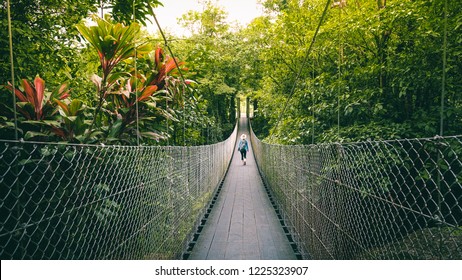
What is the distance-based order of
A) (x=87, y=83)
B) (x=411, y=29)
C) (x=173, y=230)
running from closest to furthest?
(x=173, y=230) < (x=87, y=83) < (x=411, y=29)

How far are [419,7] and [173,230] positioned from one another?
11.2ft

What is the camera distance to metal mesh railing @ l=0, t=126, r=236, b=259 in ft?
3.36

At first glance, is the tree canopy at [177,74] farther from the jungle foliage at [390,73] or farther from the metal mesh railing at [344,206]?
the metal mesh railing at [344,206]

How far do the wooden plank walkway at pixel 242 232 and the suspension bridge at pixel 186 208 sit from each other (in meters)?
0.02

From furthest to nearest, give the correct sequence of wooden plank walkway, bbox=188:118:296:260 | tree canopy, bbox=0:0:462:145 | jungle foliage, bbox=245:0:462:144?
1. jungle foliage, bbox=245:0:462:144
2. wooden plank walkway, bbox=188:118:296:260
3. tree canopy, bbox=0:0:462:145

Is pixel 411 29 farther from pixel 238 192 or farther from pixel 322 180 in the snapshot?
pixel 238 192

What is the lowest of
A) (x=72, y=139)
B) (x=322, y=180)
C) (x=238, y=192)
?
(x=238, y=192)

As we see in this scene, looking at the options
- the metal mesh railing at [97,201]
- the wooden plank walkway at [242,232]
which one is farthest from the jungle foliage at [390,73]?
the metal mesh railing at [97,201]

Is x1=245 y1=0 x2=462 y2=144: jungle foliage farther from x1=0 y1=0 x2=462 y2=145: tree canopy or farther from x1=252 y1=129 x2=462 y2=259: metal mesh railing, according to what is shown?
x1=252 y1=129 x2=462 y2=259: metal mesh railing

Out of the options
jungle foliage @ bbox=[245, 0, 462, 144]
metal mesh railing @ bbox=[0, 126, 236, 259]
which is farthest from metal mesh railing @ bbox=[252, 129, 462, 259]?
metal mesh railing @ bbox=[0, 126, 236, 259]

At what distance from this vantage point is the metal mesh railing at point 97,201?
3.36 ft

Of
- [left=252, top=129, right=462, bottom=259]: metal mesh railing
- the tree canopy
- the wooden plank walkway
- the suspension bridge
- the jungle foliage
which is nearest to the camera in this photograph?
the suspension bridge

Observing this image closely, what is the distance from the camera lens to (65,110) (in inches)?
64.8
